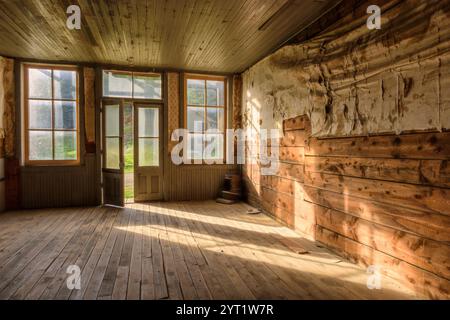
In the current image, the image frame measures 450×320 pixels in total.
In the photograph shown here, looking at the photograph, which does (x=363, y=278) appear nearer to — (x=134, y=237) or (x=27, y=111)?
(x=134, y=237)

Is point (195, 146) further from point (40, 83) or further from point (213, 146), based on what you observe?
point (40, 83)

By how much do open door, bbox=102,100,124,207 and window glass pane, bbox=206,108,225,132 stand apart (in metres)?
1.98

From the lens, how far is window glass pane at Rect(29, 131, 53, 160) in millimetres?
6055

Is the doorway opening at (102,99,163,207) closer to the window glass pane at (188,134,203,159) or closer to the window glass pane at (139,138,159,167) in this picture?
the window glass pane at (139,138,159,167)

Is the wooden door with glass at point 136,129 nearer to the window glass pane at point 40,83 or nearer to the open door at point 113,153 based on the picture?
the open door at point 113,153

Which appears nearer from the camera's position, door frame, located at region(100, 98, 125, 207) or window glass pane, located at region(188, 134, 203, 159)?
door frame, located at region(100, 98, 125, 207)

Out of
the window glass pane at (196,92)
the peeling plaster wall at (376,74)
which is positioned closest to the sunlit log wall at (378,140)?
the peeling plaster wall at (376,74)

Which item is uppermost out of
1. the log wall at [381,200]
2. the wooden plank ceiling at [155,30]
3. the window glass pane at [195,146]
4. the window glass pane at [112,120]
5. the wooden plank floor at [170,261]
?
the wooden plank ceiling at [155,30]

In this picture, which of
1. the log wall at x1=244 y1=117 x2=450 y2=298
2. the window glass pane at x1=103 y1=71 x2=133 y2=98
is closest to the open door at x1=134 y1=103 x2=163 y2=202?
the window glass pane at x1=103 y1=71 x2=133 y2=98

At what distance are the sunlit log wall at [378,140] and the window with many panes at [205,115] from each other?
261 cm

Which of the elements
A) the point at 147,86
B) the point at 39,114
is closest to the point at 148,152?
the point at 147,86

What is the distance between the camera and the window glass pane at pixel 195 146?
6914mm

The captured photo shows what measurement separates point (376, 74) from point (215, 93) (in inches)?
178

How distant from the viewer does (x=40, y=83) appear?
6.07 meters
